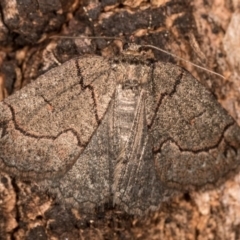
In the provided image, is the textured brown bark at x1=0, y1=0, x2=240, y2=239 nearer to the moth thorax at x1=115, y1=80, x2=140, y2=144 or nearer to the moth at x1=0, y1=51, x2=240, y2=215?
the moth at x1=0, y1=51, x2=240, y2=215

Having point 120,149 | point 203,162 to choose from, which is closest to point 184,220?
point 203,162

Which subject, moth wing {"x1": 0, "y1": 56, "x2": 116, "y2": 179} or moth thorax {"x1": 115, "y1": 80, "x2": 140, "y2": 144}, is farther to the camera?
moth thorax {"x1": 115, "y1": 80, "x2": 140, "y2": 144}

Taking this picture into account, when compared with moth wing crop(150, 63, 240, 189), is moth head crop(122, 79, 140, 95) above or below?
above

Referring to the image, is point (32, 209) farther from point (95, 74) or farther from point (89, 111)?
point (95, 74)

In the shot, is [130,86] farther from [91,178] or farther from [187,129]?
[91,178]

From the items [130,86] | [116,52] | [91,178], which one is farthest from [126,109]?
[91,178]

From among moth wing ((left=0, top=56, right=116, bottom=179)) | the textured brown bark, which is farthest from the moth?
the textured brown bark

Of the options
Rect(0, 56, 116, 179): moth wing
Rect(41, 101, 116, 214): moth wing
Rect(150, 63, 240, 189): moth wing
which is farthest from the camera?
Rect(150, 63, 240, 189): moth wing
